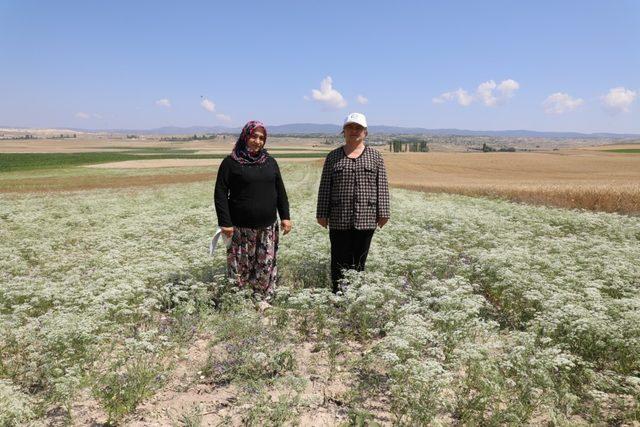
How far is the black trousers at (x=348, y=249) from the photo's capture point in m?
6.22

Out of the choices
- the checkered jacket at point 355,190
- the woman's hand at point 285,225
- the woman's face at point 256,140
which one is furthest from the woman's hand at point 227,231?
the checkered jacket at point 355,190

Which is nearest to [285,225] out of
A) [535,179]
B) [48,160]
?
[535,179]

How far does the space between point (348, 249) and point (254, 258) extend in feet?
4.47

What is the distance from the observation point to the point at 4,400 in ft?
10.9

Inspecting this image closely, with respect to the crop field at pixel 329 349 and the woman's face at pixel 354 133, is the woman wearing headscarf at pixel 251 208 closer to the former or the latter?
the crop field at pixel 329 349

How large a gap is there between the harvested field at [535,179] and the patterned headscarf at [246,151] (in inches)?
701

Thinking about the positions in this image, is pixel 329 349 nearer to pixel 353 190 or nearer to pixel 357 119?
pixel 353 190

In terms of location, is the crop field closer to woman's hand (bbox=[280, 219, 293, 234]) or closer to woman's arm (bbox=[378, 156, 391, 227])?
woman's arm (bbox=[378, 156, 391, 227])

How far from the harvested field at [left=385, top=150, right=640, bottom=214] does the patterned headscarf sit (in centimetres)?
1779

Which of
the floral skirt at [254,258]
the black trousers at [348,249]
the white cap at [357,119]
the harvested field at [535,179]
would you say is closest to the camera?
the white cap at [357,119]

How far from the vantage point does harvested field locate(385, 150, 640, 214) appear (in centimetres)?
2019

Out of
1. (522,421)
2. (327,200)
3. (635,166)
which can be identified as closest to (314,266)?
(327,200)

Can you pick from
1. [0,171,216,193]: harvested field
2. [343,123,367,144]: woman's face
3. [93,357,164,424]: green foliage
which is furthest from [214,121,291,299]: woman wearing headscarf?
[0,171,216,193]: harvested field

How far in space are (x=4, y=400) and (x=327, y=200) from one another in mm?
4114
